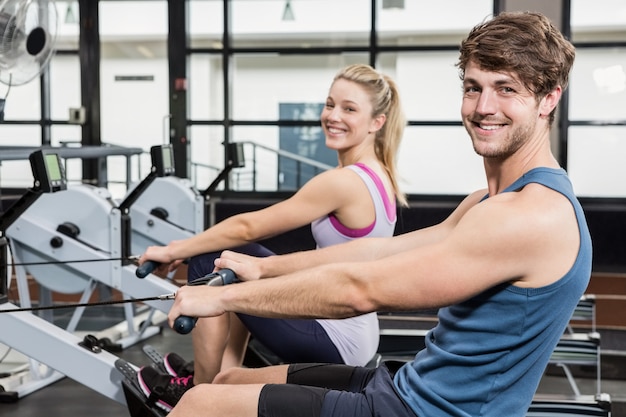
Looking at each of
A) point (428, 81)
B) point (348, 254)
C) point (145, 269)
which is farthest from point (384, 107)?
point (428, 81)

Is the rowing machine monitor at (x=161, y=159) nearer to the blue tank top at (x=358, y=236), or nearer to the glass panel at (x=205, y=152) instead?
the blue tank top at (x=358, y=236)

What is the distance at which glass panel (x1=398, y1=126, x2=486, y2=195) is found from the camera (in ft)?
21.1

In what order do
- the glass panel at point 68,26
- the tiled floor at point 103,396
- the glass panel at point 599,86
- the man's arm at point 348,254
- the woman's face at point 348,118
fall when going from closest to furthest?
1. the man's arm at point 348,254
2. the woman's face at point 348,118
3. the tiled floor at point 103,396
4. the glass panel at point 599,86
5. the glass panel at point 68,26

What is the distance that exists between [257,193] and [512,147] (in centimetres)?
514

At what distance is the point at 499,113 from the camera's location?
142 centimetres

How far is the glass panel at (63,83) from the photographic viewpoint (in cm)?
705

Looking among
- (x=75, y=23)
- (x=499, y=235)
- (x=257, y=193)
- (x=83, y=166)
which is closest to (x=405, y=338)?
(x=499, y=235)

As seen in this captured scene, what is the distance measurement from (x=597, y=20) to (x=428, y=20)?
4.16ft

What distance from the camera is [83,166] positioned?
22.3ft

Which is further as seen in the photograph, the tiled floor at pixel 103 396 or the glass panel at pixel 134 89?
the glass panel at pixel 134 89

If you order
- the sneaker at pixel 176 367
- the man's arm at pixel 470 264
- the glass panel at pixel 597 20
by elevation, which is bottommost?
the sneaker at pixel 176 367

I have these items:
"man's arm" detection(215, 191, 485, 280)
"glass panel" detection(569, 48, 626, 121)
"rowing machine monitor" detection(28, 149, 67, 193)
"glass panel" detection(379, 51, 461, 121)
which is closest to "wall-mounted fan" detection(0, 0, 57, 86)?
"rowing machine monitor" detection(28, 149, 67, 193)

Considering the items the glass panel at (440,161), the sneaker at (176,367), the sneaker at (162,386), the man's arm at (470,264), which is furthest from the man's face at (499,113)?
the glass panel at (440,161)

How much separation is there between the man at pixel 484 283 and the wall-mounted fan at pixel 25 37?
8.27 feet
